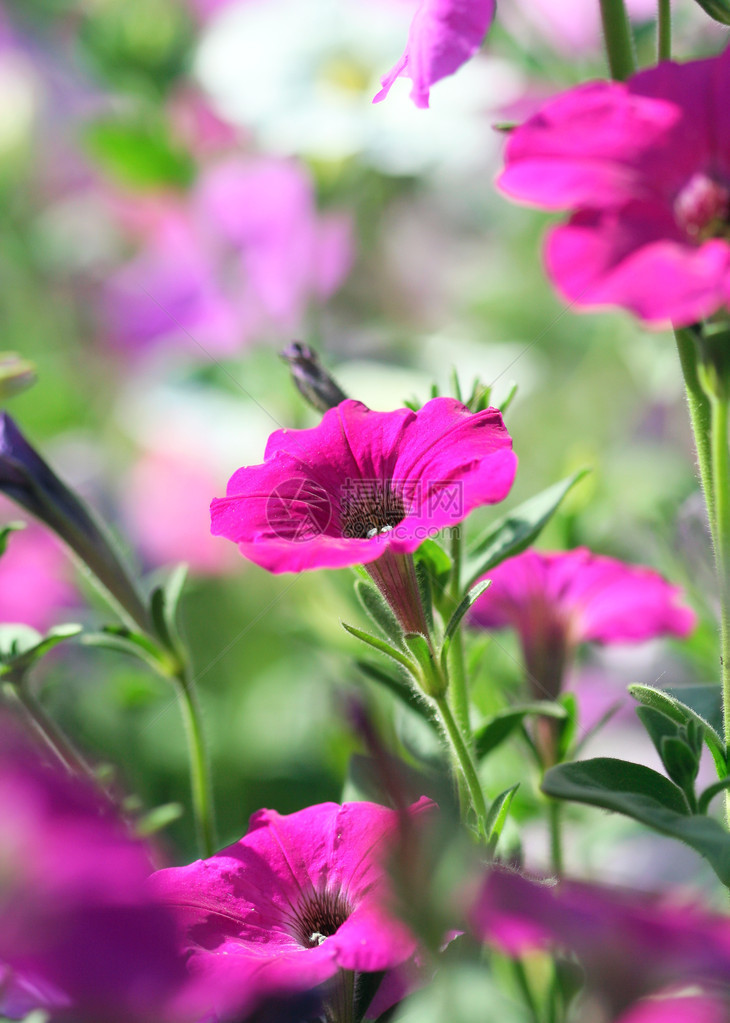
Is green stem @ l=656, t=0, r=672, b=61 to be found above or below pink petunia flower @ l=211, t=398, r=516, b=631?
above

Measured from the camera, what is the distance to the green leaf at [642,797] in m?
0.25

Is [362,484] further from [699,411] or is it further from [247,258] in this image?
[247,258]

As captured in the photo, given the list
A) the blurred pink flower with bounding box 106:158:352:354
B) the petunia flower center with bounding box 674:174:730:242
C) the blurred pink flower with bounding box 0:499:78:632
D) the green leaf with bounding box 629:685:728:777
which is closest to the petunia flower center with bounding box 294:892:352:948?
the green leaf with bounding box 629:685:728:777

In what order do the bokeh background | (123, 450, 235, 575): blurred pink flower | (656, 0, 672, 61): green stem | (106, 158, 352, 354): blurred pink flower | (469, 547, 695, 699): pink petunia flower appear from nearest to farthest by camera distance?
→ (656, 0, 672, 61): green stem < (469, 547, 695, 699): pink petunia flower < the bokeh background < (123, 450, 235, 575): blurred pink flower < (106, 158, 352, 354): blurred pink flower

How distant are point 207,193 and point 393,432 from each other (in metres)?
0.73

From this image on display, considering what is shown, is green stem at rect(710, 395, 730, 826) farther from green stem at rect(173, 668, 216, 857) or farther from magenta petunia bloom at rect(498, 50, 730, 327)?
green stem at rect(173, 668, 216, 857)

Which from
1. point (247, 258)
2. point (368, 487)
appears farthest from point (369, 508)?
point (247, 258)

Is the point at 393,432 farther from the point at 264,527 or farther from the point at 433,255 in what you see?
the point at 433,255

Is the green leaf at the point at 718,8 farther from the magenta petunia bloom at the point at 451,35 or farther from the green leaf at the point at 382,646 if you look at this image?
the green leaf at the point at 382,646

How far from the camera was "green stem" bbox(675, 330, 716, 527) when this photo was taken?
29 centimetres

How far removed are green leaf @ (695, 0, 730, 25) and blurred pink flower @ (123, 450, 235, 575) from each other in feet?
1.93

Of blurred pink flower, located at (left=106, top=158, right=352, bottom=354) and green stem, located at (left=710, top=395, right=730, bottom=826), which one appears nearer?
green stem, located at (left=710, top=395, right=730, bottom=826)

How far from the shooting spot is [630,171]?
0.84ft

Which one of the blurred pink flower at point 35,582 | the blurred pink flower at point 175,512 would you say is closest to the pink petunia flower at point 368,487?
the blurred pink flower at point 35,582
